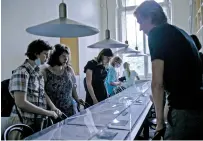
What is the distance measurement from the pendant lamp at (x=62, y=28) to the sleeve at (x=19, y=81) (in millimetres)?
330

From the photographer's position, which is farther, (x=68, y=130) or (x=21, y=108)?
(x=21, y=108)

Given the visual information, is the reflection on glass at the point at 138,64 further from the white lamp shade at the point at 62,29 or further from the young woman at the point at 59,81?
the white lamp shade at the point at 62,29

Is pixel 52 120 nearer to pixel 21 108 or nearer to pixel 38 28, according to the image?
pixel 21 108

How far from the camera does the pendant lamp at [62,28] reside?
1.52 meters

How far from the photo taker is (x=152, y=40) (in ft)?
3.96

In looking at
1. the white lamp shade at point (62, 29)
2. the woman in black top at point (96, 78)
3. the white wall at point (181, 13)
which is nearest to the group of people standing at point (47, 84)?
the woman in black top at point (96, 78)

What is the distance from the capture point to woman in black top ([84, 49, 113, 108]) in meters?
3.03

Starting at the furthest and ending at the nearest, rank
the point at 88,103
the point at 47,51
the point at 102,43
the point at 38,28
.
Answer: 1. the point at 88,103
2. the point at 102,43
3. the point at 47,51
4. the point at 38,28

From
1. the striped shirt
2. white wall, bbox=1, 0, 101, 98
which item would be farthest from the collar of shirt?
white wall, bbox=1, 0, 101, 98

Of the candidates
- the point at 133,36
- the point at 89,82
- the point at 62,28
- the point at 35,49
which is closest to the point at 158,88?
the point at 62,28

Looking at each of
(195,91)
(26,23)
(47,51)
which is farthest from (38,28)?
(26,23)

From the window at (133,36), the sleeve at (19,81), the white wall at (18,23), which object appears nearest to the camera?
the sleeve at (19,81)

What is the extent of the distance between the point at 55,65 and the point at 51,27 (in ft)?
2.49

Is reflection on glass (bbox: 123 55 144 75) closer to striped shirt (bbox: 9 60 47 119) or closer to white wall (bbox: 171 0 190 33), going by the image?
white wall (bbox: 171 0 190 33)
